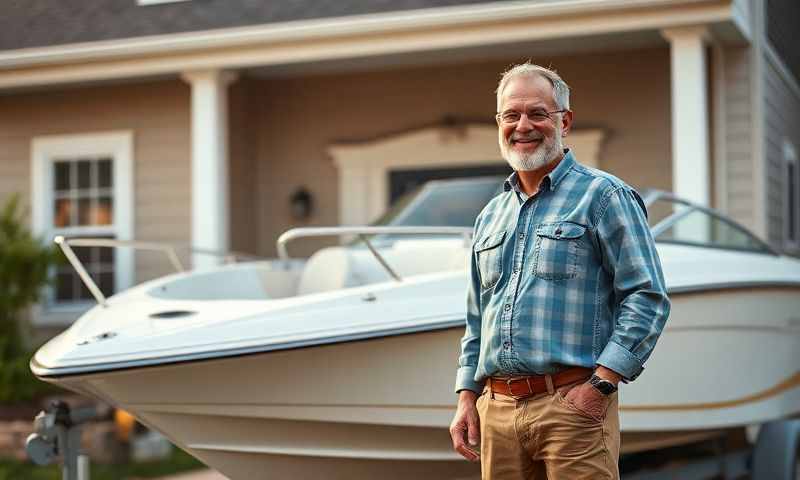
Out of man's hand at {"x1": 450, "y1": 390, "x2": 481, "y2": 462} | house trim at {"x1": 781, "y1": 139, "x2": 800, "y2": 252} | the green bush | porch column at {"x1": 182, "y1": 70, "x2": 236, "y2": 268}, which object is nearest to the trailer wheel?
man's hand at {"x1": 450, "y1": 390, "x2": 481, "y2": 462}

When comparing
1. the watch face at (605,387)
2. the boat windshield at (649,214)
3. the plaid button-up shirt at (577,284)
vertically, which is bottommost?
the watch face at (605,387)

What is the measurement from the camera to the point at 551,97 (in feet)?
8.75

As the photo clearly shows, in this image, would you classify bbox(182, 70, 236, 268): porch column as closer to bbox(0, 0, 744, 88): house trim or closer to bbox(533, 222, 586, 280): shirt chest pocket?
bbox(0, 0, 744, 88): house trim

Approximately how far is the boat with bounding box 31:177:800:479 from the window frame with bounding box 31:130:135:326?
195 inches

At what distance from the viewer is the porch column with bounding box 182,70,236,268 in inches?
336

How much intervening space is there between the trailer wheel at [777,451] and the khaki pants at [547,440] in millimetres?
2932

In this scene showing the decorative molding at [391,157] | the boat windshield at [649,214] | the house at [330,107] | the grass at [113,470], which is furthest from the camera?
the decorative molding at [391,157]

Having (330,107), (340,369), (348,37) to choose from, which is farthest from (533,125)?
(330,107)

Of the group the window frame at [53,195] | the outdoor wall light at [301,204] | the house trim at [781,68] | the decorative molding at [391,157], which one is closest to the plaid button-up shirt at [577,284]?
the decorative molding at [391,157]

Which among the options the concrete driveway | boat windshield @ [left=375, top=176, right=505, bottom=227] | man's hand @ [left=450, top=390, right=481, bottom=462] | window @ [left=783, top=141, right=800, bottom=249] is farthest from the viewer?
window @ [left=783, top=141, right=800, bottom=249]

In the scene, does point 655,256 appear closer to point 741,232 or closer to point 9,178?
point 741,232

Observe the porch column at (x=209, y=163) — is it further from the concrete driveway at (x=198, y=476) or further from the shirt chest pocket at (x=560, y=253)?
the shirt chest pocket at (x=560, y=253)

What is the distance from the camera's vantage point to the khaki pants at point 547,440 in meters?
2.48

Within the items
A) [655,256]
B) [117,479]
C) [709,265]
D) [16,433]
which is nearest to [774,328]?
[709,265]
